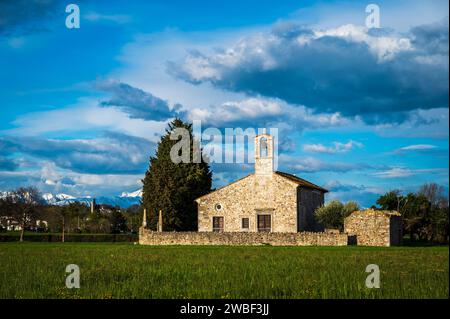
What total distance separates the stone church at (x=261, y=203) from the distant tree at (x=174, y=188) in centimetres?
687

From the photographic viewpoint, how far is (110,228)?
88.2 meters

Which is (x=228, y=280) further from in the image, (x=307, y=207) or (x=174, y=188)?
(x=174, y=188)

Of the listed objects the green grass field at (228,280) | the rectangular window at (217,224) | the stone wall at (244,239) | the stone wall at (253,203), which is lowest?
the green grass field at (228,280)

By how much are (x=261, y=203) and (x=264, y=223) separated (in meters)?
1.83

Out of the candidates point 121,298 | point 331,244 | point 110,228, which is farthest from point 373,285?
point 110,228

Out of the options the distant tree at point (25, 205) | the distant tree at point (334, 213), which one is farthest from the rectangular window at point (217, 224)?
the distant tree at point (25, 205)

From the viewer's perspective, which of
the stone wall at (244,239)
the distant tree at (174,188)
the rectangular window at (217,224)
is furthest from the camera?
A: the distant tree at (174,188)

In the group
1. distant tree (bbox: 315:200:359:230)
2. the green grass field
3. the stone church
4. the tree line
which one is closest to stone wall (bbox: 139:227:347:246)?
the stone church

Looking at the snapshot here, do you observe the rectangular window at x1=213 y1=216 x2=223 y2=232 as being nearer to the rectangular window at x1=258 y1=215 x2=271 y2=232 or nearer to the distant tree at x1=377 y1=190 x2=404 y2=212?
the rectangular window at x1=258 y1=215 x2=271 y2=232

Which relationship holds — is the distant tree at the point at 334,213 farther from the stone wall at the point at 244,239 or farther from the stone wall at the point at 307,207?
the stone wall at the point at 244,239

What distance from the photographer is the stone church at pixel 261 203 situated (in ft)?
170

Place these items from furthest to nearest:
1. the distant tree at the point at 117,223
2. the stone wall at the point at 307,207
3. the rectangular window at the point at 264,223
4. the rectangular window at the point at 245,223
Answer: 1. the distant tree at the point at 117,223
2. the rectangular window at the point at 245,223
3. the rectangular window at the point at 264,223
4. the stone wall at the point at 307,207
